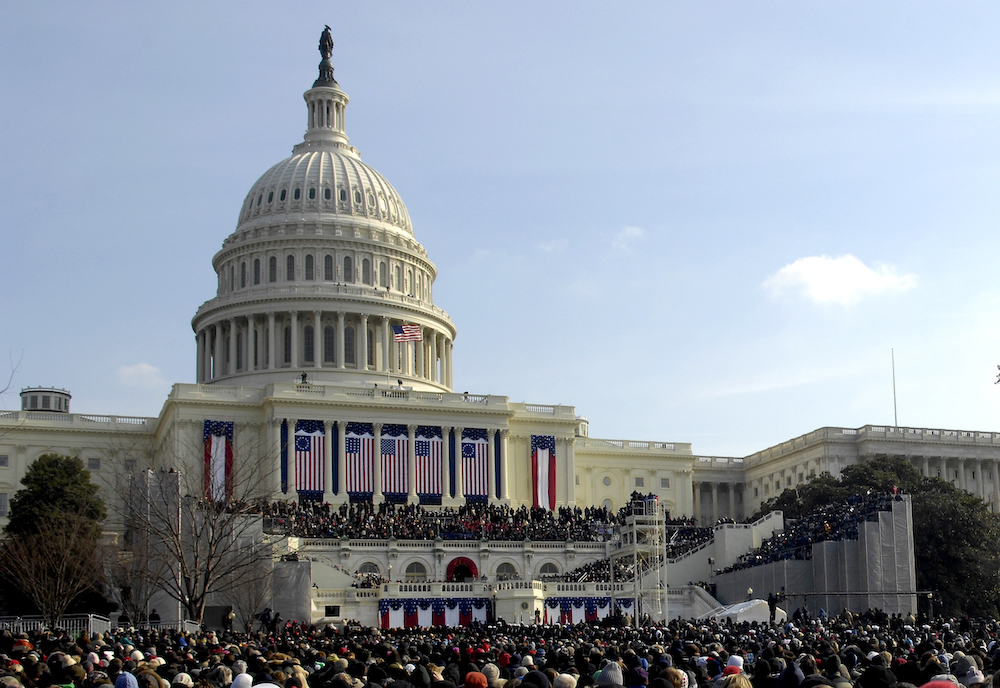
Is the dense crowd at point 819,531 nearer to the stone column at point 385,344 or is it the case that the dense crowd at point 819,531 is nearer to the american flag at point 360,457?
the american flag at point 360,457

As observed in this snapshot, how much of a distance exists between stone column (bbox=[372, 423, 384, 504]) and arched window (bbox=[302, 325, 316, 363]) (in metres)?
17.1

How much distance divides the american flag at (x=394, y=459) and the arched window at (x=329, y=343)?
16.8 m

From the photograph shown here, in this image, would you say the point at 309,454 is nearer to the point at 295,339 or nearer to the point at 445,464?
the point at 445,464

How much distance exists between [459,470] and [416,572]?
21170mm

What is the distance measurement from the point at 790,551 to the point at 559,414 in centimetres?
3878

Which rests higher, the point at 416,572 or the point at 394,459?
the point at 394,459

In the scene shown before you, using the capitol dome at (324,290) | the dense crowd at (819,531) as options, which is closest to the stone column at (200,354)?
the capitol dome at (324,290)

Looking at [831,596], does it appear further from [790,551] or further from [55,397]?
[55,397]

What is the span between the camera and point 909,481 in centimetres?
10588

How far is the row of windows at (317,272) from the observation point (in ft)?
424

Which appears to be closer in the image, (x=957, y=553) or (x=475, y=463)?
(x=957, y=553)

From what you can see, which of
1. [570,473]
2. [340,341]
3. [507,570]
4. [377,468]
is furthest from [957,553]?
[340,341]

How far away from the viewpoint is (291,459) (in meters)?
106

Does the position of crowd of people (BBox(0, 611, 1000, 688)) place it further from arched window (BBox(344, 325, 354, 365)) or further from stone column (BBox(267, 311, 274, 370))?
arched window (BBox(344, 325, 354, 365))
